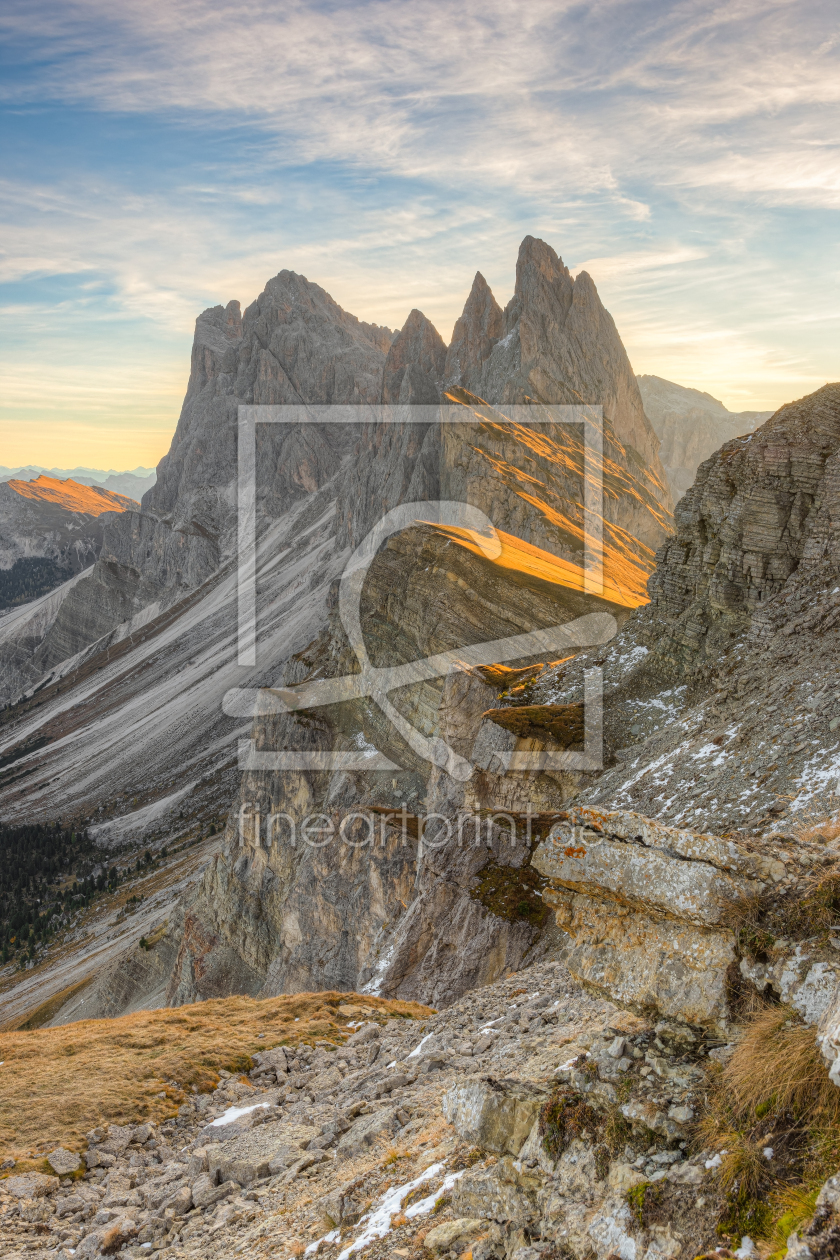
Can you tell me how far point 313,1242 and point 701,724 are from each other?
49.7ft

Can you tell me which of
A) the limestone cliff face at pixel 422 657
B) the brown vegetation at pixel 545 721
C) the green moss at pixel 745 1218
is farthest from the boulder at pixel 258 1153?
the brown vegetation at pixel 545 721

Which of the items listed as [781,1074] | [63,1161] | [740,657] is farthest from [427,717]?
[781,1074]

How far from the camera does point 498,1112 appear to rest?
23.0 ft

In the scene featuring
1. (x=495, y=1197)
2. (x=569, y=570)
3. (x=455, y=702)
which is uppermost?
(x=569, y=570)

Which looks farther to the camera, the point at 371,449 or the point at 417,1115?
the point at 371,449

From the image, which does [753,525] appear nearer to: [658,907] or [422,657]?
[658,907]

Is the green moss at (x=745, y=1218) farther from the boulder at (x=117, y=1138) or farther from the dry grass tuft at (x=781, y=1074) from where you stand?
the boulder at (x=117, y=1138)

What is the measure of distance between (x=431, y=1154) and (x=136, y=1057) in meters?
12.1

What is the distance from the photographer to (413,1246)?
694 cm

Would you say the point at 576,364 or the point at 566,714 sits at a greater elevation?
the point at 576,364

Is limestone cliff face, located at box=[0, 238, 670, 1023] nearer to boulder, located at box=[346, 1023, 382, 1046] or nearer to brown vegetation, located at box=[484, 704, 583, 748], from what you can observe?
brown vegetation, located at box=[484, 704, 583, 748]

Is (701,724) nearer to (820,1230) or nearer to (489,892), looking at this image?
(489,892)

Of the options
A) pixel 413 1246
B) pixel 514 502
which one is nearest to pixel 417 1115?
pixel 413 1246

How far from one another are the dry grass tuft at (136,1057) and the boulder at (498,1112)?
10806 millimetres
